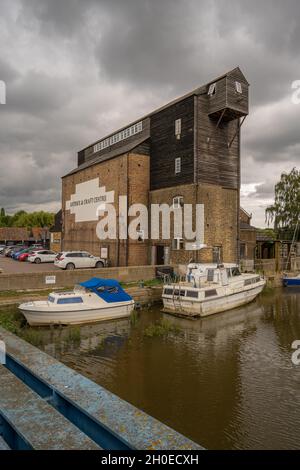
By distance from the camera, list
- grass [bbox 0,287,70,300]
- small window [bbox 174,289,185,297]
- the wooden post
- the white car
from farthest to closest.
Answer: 1. the white car
2. the wooden post
3. small window [bbox 174,289,185,297]
4. grass [bbox 0,287,70,300]

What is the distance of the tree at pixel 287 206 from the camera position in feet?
169

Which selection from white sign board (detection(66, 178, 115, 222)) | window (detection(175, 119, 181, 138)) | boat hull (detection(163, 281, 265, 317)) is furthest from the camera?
white sign board (detection(66, 178, 115, 222))

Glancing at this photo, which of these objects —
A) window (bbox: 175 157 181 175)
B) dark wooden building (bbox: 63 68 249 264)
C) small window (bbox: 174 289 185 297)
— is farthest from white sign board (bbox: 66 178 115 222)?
small window (bbox: 174 289 185 297)

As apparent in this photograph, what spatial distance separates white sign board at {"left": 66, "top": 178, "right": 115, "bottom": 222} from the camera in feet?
118

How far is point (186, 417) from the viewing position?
27.9 ft

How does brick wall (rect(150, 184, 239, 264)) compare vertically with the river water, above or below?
above

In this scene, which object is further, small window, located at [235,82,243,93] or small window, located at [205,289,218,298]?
small window, located at [235,82,243,93]

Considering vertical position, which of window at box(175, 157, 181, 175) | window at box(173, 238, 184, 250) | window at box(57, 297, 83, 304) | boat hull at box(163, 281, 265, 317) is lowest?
boat hull at box(163, 281, 265, 317)

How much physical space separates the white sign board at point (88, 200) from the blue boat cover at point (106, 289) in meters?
17.2

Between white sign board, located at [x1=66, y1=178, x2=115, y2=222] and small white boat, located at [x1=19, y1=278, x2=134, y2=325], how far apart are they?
17464 millimetres

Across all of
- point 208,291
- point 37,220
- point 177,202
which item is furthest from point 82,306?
point 37,220

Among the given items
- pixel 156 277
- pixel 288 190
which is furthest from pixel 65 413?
pixel 288 190

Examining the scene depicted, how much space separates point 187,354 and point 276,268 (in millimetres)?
25311

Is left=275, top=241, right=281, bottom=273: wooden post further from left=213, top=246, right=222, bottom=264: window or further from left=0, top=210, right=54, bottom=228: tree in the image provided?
left=0, top=210, right=54, bottom=228: tree
